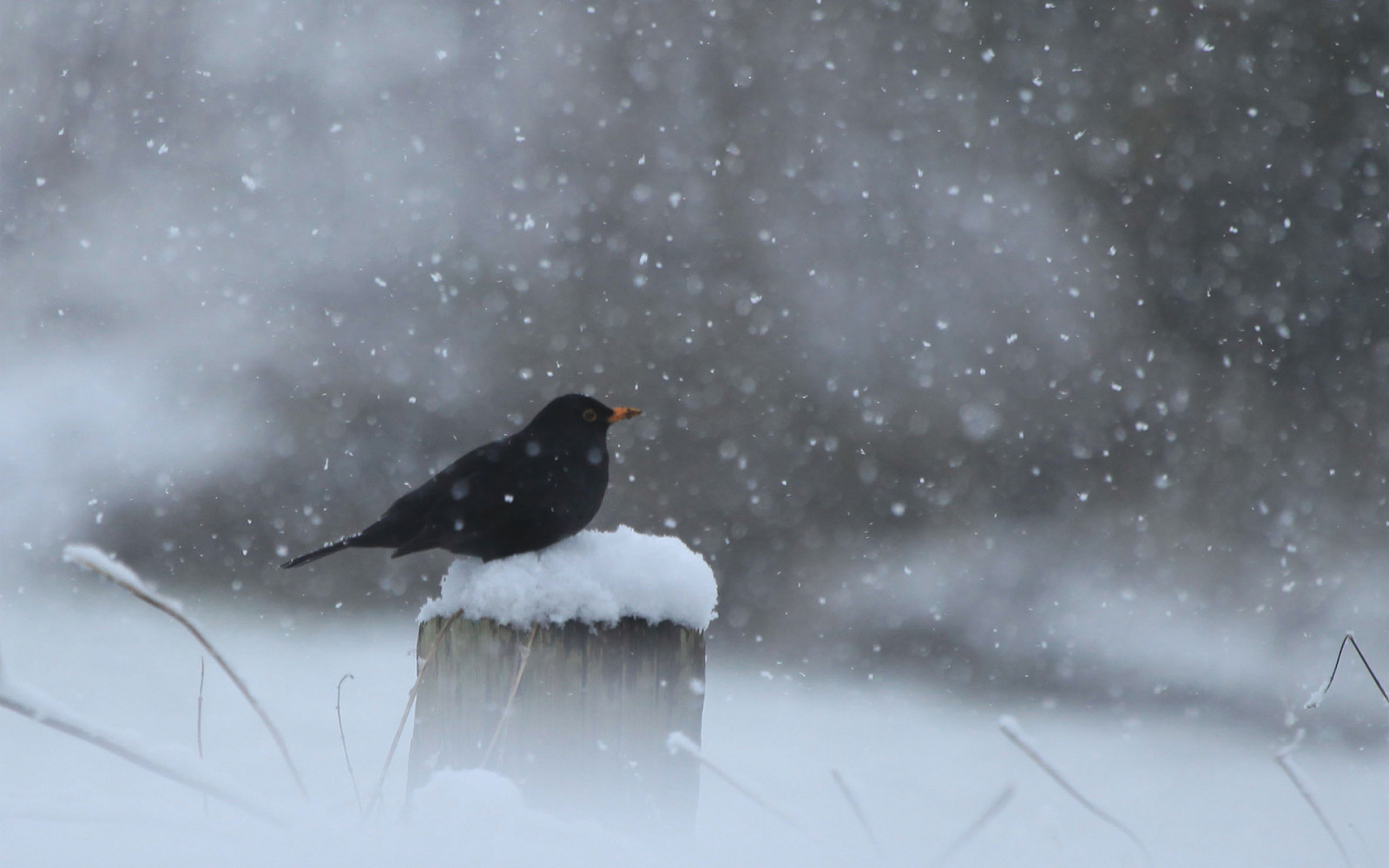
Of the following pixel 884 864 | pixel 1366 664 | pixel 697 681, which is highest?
pixel 697 681

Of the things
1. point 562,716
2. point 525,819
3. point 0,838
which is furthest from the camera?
point 562,716

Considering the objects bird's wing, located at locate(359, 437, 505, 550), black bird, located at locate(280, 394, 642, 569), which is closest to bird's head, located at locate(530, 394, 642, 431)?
black bird, located at locate(280, 394, 642, 569)

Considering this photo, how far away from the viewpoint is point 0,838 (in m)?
0.47

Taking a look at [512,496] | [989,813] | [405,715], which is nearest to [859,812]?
[989,813]

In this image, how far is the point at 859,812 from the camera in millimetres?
802

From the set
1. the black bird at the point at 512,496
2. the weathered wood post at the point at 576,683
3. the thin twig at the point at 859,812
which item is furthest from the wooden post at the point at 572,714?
the thin twig at the point at 859,812

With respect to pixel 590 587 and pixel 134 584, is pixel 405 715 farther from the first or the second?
pixel 134 584

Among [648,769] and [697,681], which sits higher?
[697,681]

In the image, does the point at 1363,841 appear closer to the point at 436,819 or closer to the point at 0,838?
the point at 436,819

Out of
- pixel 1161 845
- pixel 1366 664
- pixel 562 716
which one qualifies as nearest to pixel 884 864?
pixel 1161 845

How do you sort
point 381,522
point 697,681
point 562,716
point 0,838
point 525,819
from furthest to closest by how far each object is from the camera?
point 381,522
point 697,681
point 562,716
point 525,819
point 0,838

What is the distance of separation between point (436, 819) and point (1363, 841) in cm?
90

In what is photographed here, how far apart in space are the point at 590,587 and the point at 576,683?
0.16 metres

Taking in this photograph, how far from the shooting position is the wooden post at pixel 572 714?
1.57 metres
